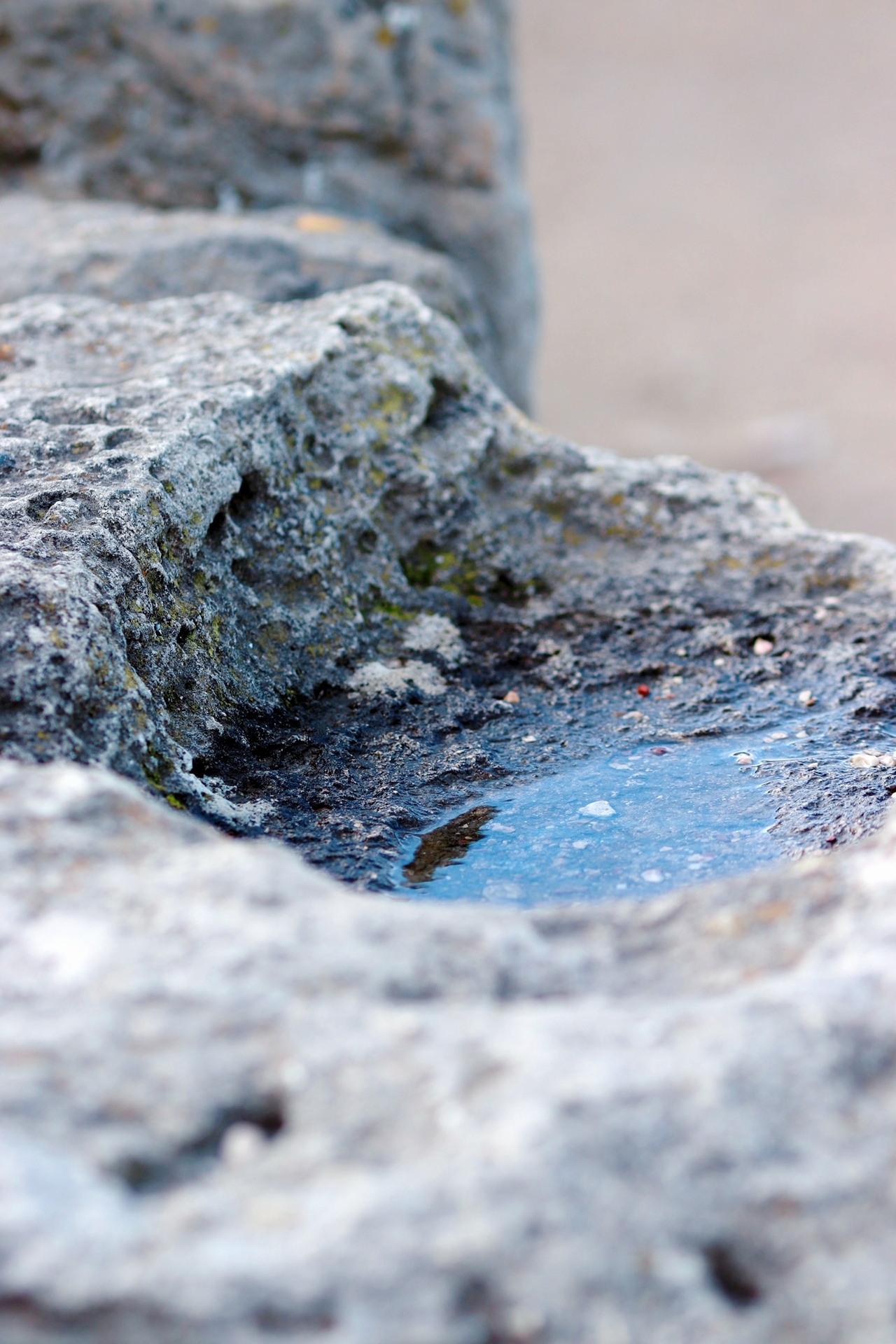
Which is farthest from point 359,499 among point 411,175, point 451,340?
point 411,175

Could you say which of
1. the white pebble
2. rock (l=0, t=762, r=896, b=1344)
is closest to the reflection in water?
the white pebble

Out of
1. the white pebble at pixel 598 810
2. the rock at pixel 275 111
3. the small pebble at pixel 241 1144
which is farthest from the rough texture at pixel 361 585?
the rock at pixel 275 111

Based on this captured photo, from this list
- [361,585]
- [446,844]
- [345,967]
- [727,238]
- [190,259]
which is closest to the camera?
[345,967]

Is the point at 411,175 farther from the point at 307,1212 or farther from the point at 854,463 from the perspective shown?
the point at 854,463

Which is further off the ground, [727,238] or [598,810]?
[727,238]

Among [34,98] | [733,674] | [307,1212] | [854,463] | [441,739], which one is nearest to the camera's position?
[307,1212]

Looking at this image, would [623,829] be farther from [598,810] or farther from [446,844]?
[446,844]

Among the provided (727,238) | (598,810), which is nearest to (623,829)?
(598,810)

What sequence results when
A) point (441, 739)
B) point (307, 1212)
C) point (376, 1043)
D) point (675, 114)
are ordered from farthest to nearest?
point (675, 114), point (441, 739), point (376, 1043), point (307, 1212)
